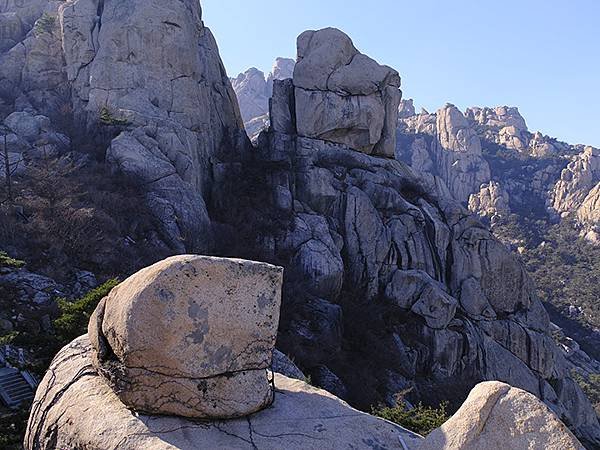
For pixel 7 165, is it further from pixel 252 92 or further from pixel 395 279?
pixel 252 92

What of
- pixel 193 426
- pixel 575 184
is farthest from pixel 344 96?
pixel 575 184

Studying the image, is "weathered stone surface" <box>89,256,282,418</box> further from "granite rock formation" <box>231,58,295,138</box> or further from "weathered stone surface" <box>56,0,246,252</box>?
"granite rock formation" <box>231,58,295,138</box>

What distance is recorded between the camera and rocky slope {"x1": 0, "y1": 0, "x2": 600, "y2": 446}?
18.8 meters

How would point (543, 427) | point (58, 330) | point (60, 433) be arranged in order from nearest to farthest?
1. point (543, 427)
2. point (60, 433)
3. point (58, 330)

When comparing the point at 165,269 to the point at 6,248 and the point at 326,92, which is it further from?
the point at 326,92

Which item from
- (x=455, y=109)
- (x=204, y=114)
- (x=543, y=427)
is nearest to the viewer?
(x=543, y=427)

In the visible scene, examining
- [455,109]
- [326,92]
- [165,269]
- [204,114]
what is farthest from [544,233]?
[165,269]

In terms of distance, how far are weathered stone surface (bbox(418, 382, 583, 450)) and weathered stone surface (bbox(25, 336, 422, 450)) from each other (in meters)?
0.66

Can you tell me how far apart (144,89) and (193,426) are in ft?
68.8

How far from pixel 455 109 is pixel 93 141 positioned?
7715 cm

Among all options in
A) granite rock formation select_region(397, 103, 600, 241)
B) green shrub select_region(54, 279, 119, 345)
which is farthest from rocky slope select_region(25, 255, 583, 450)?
granite rock formation select_region(397, 103, 600, 241)

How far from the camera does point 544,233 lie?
63719 mm

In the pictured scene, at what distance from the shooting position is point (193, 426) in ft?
11.6

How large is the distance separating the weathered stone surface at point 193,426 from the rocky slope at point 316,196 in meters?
11.7
